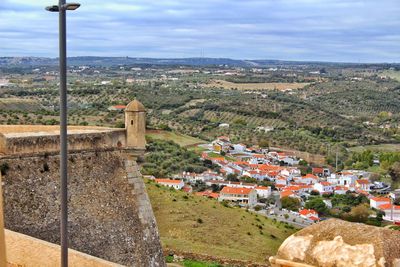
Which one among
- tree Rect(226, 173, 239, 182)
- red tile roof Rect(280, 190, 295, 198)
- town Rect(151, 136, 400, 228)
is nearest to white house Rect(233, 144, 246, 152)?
town Rect(151, 136, 400, 228)

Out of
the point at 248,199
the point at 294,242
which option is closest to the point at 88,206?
the point at 294,242

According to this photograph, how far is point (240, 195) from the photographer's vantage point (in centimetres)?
5112

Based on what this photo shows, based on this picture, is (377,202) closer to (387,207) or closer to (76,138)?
(387,207)

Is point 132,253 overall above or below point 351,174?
above

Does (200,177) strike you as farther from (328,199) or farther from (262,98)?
(262,98)

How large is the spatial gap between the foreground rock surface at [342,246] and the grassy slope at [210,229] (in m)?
16.4

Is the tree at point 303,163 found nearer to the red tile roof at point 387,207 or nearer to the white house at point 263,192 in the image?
the white house at point 263,192

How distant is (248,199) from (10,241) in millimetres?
44084

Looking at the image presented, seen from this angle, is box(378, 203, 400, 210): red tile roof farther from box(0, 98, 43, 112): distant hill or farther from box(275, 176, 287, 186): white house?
box(0, 98, 43, 112): distant hill

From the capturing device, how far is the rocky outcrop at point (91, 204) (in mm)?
9828

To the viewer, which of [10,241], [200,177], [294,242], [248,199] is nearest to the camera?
[294,242]

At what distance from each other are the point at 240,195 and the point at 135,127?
39873 millimetres

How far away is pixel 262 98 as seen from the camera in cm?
11725

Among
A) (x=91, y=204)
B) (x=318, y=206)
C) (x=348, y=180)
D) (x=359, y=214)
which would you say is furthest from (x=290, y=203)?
(x=91, y=204)
